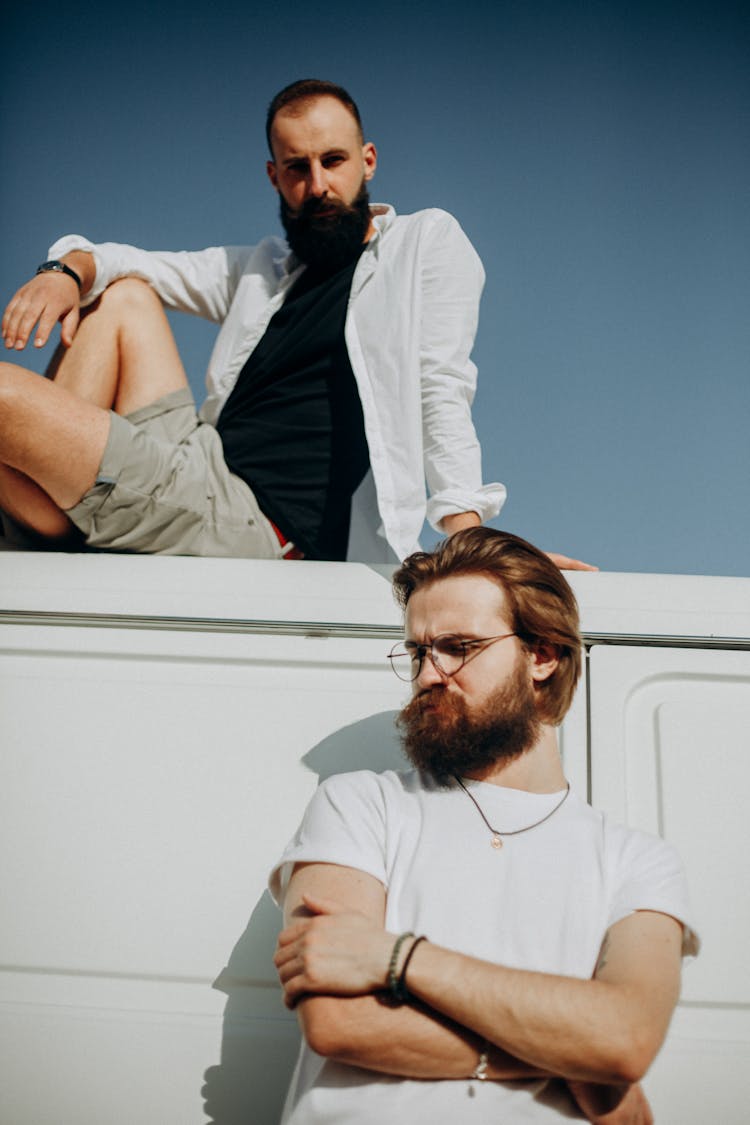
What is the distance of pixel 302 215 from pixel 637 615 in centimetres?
158

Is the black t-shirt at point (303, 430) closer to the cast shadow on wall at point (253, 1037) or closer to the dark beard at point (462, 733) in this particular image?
the dark beard at point (462, 733)

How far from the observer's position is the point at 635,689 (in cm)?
185

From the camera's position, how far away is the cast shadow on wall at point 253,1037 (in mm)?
1595

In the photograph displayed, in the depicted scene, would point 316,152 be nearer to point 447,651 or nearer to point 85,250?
point 85,250

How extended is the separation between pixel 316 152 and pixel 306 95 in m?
0.18

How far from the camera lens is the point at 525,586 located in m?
1.83

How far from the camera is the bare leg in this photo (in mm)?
2061

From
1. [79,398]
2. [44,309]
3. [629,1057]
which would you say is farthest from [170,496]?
[629,1057]

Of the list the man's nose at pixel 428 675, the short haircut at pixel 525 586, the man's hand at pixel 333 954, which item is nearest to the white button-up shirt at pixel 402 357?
the short haircut at pixel 525 586

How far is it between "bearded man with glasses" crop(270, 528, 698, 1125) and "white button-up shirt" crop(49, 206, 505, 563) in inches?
20.6

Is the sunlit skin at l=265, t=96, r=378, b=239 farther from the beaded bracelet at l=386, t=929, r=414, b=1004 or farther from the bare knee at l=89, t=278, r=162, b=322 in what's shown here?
the beaded bracelet at l=386, t=929, r=414, b=1004

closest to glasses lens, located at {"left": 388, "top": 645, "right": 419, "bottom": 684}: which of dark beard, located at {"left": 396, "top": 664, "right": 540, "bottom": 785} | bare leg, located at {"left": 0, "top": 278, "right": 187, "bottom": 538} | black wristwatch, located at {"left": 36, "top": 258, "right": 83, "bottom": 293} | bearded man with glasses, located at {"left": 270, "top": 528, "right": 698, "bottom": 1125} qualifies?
bearded man with glasses, located at {"left": 270, "top": 528, "right": 698, "bottom": 1125}

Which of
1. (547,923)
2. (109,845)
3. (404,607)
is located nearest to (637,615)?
(404,607)

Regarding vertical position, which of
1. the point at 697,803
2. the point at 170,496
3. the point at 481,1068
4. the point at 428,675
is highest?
the point at 170,496
